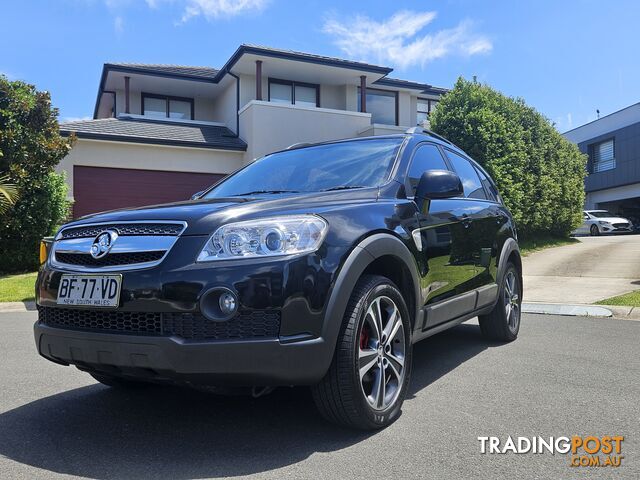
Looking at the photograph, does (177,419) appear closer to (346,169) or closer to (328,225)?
(328,225)

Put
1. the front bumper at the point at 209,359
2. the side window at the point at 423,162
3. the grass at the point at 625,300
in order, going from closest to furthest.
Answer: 1. the front bumper at the point at 209,359
2. the side window at the point at 423,162
3. the grass at the point at 625,300

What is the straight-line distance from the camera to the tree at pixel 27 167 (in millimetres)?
11680

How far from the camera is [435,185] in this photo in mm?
3736

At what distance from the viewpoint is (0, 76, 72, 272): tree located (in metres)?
11.7

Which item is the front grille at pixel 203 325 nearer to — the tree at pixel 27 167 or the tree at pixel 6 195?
the tree at pixel 6 195

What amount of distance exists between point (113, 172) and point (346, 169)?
44.5 feet

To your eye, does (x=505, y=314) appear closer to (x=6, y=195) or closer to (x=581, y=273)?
(x=581, y=273)

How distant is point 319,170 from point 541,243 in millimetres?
15937

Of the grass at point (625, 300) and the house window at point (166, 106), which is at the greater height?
the house window at point (166, 106)

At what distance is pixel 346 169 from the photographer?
3963 mm

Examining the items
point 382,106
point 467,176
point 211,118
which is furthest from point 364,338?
point 211,118

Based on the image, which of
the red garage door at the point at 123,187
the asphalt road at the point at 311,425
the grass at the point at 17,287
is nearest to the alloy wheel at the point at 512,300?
the asphalt road at the point at 311,425

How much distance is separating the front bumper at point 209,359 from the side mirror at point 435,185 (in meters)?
1.49

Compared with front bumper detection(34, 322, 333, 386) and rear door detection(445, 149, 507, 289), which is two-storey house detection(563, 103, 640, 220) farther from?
front bumper detection(34, 322, 333, 386)
